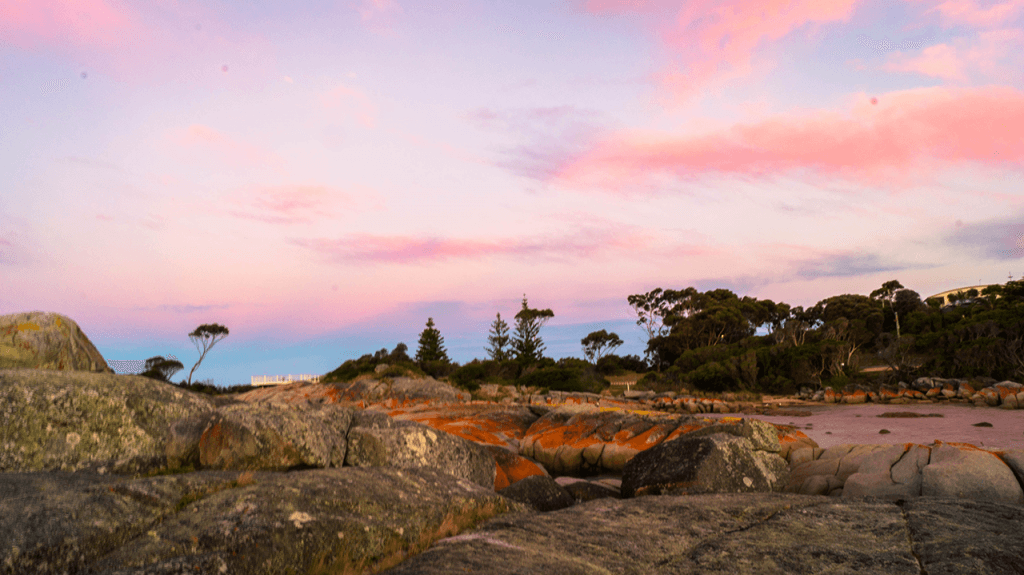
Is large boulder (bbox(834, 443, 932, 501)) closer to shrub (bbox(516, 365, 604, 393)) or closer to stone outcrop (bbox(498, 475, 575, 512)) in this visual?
stone outcrop (bbox(498, 475, 575, 512))

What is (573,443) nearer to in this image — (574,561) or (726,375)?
(574,561)

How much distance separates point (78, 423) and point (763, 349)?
47.2m

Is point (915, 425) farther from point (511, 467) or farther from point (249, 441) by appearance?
point (249, 441)

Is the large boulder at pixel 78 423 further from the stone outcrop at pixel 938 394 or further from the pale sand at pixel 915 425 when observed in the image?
the stone outcrop at pixel 938 394

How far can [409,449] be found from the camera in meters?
7.92

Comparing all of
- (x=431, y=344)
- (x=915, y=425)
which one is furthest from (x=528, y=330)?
(x=915, y=425)

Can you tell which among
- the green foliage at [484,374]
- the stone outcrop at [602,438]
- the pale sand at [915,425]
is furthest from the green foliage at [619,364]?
the stone outcrop at [602,438]

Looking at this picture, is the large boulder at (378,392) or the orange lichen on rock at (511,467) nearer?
the orange lichen on rock at (511,467)

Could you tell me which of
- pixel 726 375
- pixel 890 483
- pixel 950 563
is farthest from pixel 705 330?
pixel 950 563

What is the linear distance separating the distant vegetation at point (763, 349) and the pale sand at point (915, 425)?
12.0 metres

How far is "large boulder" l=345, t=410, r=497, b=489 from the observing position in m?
7.54

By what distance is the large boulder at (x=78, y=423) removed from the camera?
576 centimetres

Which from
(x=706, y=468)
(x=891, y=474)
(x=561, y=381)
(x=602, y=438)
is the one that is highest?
(x=706, y=468)

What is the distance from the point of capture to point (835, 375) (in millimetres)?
41188
